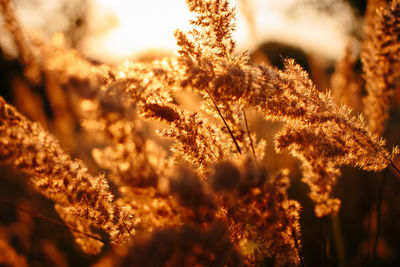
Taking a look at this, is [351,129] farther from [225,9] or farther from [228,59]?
[225,9]

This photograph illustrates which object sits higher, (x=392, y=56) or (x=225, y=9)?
(x=392, y=56)

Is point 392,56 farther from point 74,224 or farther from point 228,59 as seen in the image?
point 74,224

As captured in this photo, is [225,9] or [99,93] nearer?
[99,93]

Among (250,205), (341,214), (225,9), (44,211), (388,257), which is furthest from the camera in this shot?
(44,211)

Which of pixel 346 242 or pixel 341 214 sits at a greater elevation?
pixel 341 214

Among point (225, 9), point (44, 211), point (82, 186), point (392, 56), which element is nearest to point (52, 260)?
point (44, 211)

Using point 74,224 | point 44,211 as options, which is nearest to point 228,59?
point 74,224

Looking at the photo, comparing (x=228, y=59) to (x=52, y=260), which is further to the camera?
(x=52, y=260)

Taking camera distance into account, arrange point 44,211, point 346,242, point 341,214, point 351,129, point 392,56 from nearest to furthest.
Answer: point 351,129
point 392,56
point 346,242
point 341,214
point 44,211

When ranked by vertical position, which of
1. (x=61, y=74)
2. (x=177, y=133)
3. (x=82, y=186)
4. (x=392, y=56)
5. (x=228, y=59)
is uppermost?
(x=392, y=56)
